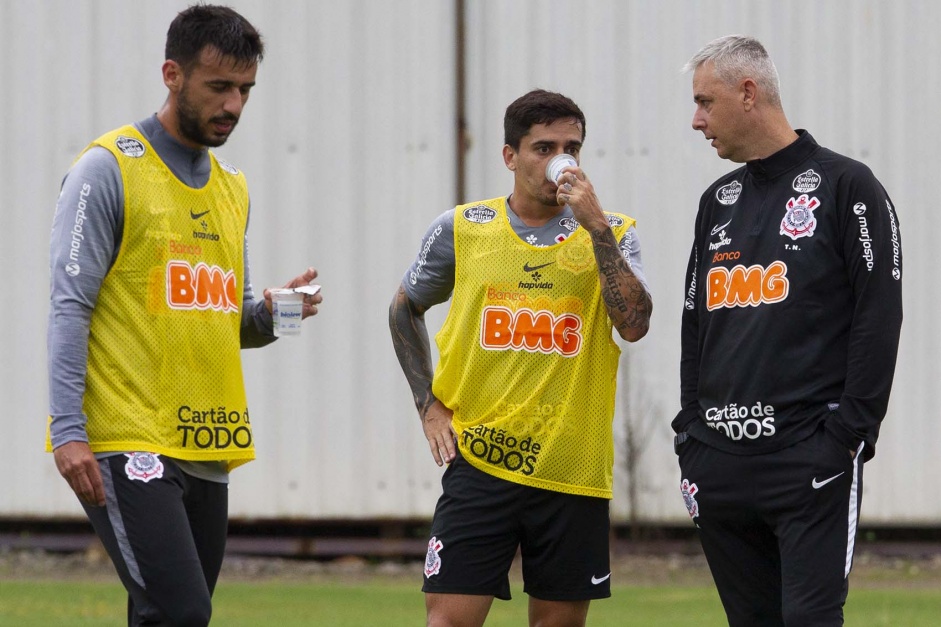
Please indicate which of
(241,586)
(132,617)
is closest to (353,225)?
(241,586)

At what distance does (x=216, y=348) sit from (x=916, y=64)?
281 inches

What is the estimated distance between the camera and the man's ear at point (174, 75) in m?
4.08

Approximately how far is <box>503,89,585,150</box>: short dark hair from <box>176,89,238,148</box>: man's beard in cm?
109

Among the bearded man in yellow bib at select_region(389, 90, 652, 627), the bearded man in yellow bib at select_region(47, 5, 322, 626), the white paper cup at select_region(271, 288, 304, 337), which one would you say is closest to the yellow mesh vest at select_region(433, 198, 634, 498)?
the bearded man in yellow bib at select_region(389, 90, 652, 627)

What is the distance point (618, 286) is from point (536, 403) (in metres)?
0.51

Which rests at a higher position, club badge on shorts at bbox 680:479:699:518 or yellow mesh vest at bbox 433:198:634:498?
yellow mesh vest at bbox 433:198:634:498

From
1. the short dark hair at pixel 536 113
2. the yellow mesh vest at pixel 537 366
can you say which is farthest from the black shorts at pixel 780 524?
the short dark hair at pixel 536 113

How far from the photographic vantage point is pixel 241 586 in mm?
9117

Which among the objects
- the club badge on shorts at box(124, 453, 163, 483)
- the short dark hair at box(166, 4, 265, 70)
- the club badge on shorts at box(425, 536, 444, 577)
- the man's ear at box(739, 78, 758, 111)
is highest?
the short dark hair at box(166, 4, 265, 70)

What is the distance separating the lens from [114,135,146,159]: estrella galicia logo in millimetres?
4020

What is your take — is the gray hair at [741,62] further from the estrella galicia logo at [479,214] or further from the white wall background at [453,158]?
the white wall background at [453,158]

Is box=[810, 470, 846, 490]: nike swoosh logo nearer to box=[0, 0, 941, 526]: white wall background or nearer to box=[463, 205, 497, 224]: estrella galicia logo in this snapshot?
box=[463, 205, 497, 224]: estrella galicia logo

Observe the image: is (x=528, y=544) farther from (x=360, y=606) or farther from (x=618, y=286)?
(x=360, y=606)

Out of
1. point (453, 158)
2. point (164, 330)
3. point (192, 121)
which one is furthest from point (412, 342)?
point (453, 158)
